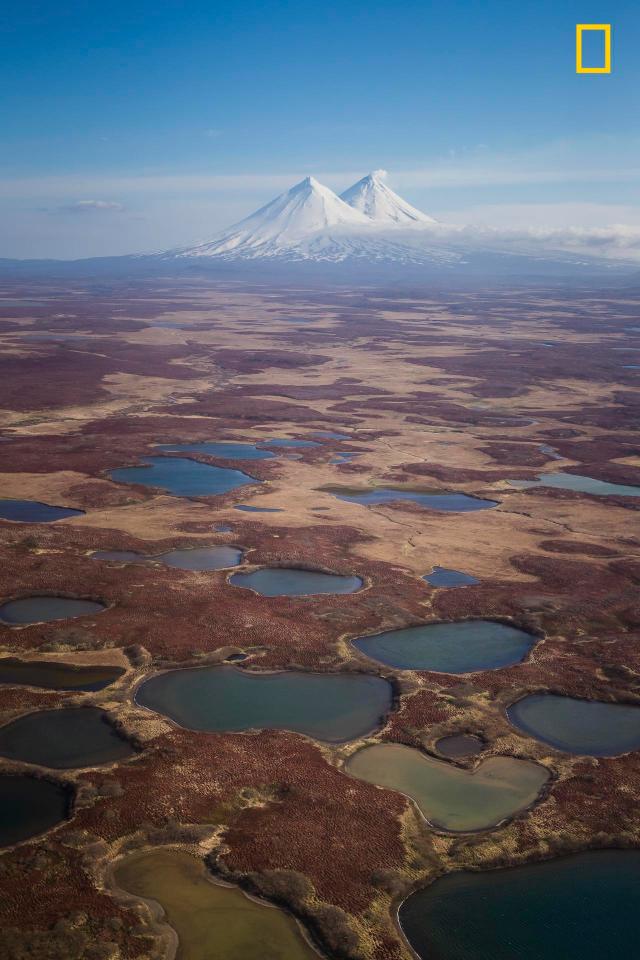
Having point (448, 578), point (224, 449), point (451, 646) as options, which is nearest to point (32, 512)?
point (224, 449)

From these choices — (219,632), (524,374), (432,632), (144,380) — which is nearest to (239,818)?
(219,632)

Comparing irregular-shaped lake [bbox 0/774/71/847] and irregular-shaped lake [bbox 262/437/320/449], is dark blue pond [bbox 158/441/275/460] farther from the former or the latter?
irregular-shaped lake [bbox 0/774/71/847]

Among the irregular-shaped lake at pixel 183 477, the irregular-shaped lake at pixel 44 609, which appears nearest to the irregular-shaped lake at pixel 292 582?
the irregular-shaped lake at pixel 44 609

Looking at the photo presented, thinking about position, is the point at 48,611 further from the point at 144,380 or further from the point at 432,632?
the point at 144,380

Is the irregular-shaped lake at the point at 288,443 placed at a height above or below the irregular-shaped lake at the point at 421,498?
above

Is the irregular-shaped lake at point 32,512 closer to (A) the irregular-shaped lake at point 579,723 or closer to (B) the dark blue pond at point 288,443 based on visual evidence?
(B) the dark blue pond at point 288,443

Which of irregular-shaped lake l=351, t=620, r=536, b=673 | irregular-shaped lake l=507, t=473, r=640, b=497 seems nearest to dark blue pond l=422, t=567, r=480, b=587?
irregular-shaped lake l=351, t=620, r=536, b=673

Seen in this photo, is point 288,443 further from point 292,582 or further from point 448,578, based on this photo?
point 448,578
